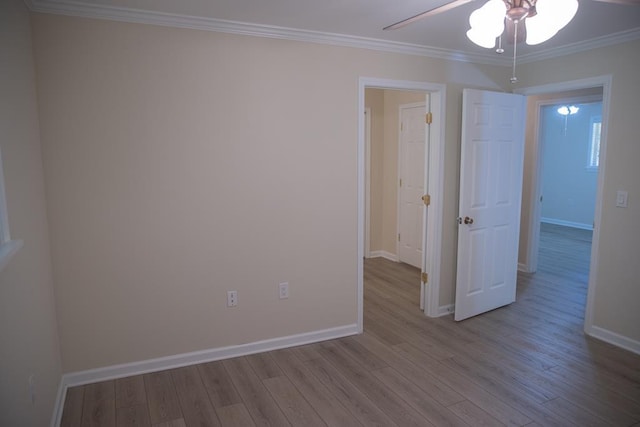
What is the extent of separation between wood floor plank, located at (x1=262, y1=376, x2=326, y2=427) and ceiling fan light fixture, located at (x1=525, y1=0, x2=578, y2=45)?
228cm

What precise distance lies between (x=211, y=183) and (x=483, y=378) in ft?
7.75

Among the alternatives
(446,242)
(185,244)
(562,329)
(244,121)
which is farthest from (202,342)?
(562,329)

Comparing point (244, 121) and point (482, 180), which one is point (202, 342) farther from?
point (482, 180)

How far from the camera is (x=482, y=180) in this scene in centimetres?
379

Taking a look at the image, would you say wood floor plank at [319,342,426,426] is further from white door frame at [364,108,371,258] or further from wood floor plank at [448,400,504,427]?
white door frame at [364,108,371,258]

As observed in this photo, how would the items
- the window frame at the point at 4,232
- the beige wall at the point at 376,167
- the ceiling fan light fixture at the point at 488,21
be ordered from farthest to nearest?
the beige wall at the point at 376,167, the ceiling fan light fixture at the point at 488,21, the window frame at the point at 4,232

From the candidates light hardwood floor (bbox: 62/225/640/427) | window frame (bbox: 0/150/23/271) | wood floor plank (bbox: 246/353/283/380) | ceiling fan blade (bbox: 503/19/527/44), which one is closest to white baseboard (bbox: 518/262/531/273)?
light hardwood floor (bbox: 62/225/640/427)

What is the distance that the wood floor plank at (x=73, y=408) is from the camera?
238 centimetres

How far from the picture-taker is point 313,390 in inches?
108

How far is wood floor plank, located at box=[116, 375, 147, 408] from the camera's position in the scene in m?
2.58

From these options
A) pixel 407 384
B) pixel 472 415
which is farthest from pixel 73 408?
pixel 472 415

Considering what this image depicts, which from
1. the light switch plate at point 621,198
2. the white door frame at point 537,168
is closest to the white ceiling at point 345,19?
the light switch plate at point 621,198

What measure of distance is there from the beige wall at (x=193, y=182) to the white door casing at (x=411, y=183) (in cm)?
182

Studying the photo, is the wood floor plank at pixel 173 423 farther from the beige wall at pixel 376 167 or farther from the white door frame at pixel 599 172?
the beige wall at pixel 376 167
